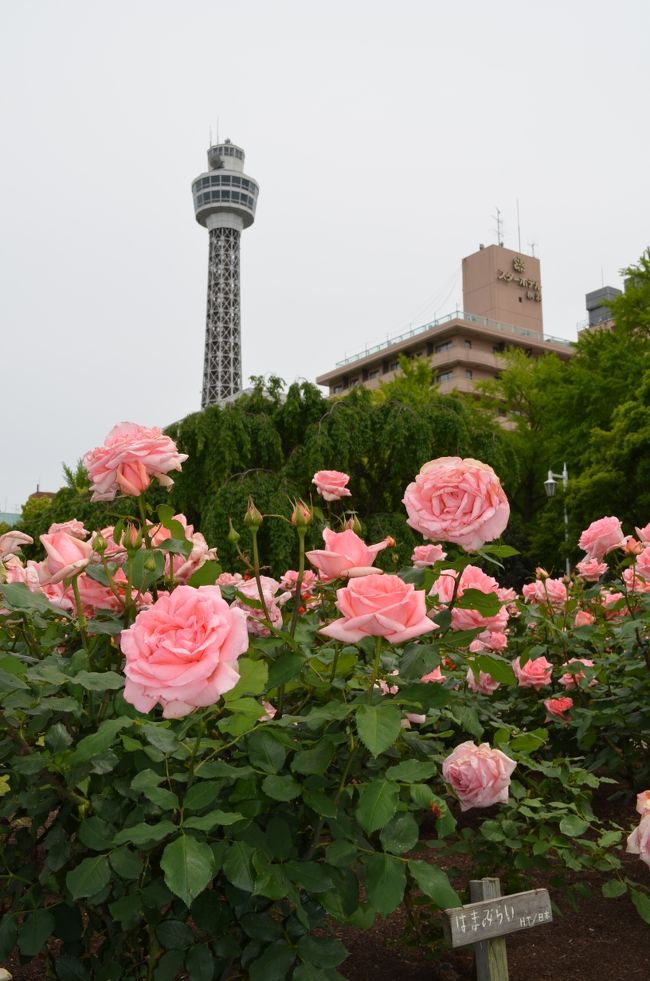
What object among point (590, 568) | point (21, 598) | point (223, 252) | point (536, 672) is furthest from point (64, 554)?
point (223, 252)

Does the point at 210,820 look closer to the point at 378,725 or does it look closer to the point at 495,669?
the point at 378,725

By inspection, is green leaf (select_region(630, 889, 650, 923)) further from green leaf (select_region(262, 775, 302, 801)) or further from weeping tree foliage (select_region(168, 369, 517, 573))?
weeping tree foliage (select_region(168, 369, 517, 573))

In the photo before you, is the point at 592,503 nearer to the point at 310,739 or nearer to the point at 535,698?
the point at 535,698

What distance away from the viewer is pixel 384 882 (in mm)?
1471

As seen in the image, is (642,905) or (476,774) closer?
(476,774)

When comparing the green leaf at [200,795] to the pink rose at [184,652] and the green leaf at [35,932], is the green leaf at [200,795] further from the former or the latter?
the green leaf at [35,932]

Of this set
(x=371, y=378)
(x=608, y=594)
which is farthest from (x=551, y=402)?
(x=371, y=378)

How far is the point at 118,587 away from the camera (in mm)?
1901

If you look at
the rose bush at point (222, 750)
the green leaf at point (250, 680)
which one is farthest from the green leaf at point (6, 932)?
the green leaf at point (250, 680)

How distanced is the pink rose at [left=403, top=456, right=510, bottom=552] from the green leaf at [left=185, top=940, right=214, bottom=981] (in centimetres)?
87

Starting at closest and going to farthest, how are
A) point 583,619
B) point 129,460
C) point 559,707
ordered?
point 129,460
point 559,707
point 583,619

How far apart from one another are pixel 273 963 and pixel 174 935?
193mm

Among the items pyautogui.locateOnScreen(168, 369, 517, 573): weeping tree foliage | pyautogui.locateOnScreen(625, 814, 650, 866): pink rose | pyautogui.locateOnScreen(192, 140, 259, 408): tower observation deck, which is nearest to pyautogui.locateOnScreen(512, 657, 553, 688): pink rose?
pyautogui.locateOnScreen(625, 814, 650, 866): pink rose

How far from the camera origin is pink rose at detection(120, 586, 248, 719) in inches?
48.4
